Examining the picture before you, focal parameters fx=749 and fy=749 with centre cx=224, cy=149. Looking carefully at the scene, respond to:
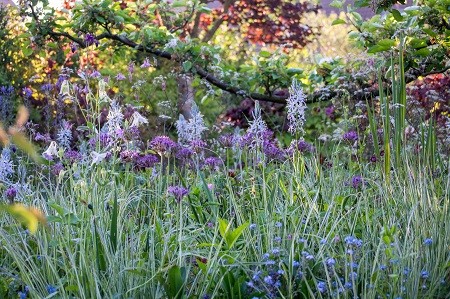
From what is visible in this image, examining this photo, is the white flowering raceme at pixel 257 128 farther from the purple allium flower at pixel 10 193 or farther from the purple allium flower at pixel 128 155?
the purple allium flower at pixel 10 193

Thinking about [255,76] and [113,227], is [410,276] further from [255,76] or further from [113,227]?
[255,76]

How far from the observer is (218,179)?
4.08 m

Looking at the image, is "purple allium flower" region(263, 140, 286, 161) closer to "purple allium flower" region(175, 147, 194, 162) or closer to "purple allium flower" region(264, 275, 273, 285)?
"purple allium flower" region(175, 147, 194, 162)

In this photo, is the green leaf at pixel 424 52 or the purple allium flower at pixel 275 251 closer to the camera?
the purple allium flower at pixel 275 251

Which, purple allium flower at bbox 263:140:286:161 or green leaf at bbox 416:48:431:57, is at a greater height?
green leaf at bbox 416:48:431:57

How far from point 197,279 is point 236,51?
939 cm

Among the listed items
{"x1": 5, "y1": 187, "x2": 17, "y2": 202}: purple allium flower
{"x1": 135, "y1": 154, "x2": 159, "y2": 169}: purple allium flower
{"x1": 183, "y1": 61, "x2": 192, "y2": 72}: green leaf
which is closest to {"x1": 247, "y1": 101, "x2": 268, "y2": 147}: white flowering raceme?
{"x1": 135, "y1": 154, "x2": 159, "y2": 169}: purple allium flower

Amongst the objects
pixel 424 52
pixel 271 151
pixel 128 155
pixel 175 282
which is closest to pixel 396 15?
pixel 424 52

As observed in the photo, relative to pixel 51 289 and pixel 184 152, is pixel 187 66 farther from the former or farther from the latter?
pixel 51 289

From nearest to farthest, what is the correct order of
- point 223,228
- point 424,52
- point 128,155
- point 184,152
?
1. point 223,228
2. point 128,155
3. point 184,152
4. point 424,52

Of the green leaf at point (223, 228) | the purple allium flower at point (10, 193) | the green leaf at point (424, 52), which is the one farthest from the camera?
the green leaf at point (424, 52)

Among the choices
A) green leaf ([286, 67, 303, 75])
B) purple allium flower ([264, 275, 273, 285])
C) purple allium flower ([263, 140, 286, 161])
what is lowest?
purple allium flower ([264, 275, 273, 285])

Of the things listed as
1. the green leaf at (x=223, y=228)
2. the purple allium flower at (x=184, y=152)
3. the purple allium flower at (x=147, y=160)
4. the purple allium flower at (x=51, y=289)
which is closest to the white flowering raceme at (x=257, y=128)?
the purple allium flower at (x=184, y=152)

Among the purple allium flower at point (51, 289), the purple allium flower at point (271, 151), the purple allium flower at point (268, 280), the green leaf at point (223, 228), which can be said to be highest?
the green leaf at point (223, 228)
